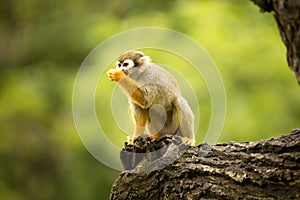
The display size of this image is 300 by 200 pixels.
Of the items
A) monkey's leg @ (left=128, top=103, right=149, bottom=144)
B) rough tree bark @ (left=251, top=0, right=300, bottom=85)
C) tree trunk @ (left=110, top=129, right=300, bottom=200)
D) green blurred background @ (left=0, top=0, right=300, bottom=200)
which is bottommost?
tree trunk @ (left=110, top=129, right=300, bottom=200)

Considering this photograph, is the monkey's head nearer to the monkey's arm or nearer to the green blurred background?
the monkey's arm

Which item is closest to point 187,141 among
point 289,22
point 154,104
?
point 154,104

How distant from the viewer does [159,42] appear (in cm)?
668

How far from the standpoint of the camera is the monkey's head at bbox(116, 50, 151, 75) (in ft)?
12.6

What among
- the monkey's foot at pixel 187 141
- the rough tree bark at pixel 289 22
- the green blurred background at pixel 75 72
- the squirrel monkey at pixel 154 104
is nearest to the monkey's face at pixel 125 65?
the squirrel monkey at pixel 154 104

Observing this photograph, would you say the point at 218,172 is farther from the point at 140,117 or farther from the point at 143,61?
the point at 143,61

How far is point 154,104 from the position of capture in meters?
3.89

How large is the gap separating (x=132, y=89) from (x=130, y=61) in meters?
0.20

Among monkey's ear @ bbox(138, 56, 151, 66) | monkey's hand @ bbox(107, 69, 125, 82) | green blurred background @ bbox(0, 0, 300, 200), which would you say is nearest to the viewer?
monkey's hand @ bbox(107, 69, 125, 82)

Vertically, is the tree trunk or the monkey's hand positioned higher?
the monkey's hand

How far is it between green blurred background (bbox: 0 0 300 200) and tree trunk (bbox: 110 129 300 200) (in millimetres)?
2295

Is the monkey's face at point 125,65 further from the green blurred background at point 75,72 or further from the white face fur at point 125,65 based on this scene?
the green blurred background at point 75,72

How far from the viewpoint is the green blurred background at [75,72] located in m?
6.70

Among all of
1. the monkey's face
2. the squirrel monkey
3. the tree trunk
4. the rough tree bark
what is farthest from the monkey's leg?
the rough tree bark
